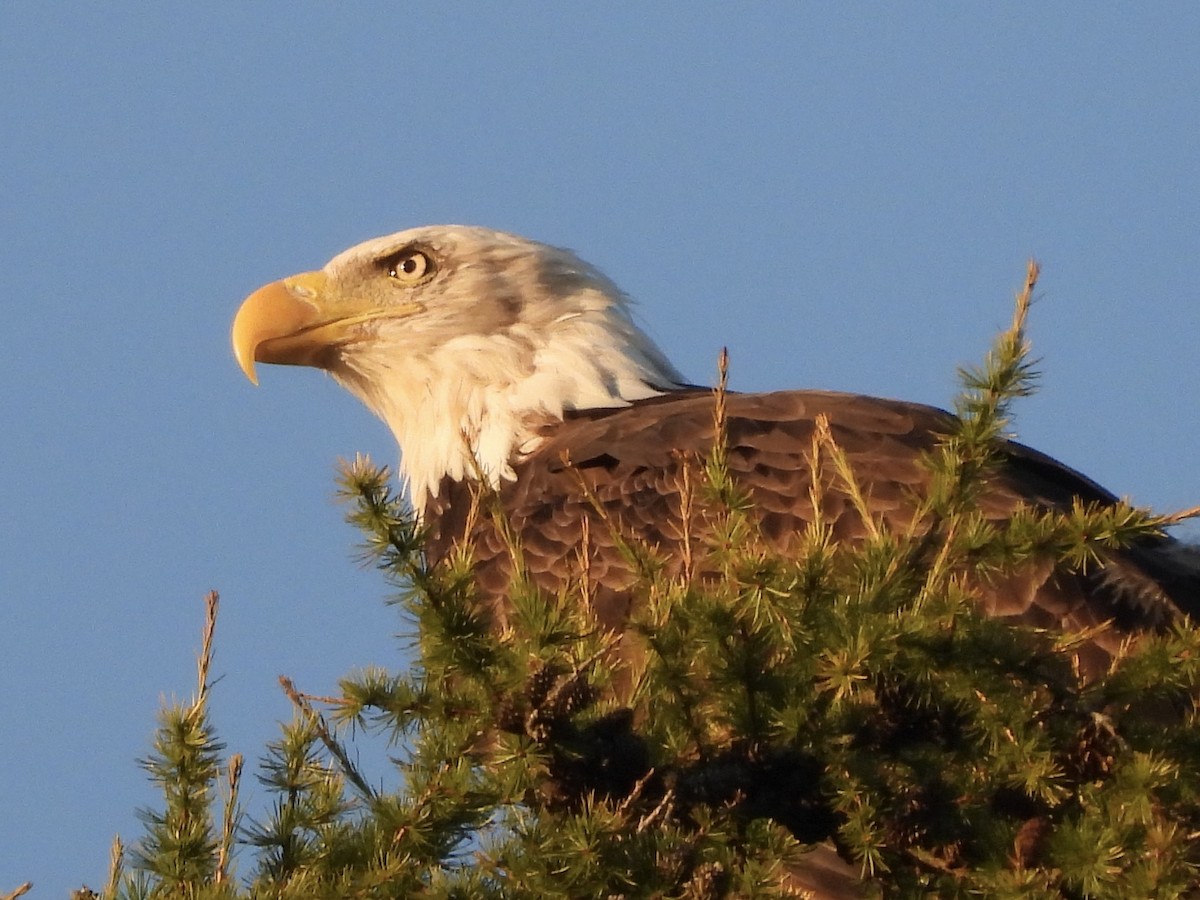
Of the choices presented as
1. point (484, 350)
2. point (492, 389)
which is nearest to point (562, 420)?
point (492, 389)

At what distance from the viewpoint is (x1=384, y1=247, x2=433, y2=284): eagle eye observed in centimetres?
718

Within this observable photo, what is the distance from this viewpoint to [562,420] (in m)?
6.82

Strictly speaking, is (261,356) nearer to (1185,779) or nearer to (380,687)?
(380,687)

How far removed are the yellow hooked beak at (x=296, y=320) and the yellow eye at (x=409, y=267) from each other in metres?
0.11

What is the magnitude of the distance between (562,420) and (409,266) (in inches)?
36.3

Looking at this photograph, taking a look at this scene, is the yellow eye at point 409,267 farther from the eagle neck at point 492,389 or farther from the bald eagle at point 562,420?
the eagle neck at point 492,389

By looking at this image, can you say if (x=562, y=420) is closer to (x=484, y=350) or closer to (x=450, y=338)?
(x=484, y=350)

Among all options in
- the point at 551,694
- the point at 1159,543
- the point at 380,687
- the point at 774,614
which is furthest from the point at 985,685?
the point at 1159,543

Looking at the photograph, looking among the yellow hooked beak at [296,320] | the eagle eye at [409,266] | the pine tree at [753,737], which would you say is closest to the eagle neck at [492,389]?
the yellow hooked beak at [296,320]

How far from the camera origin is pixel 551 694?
3.16 m

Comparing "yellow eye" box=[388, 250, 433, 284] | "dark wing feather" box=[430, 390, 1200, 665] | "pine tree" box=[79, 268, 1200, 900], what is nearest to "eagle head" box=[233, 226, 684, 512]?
"yellow eye" box=[388, 250, 433, 284]

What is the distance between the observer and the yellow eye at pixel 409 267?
7.18 m

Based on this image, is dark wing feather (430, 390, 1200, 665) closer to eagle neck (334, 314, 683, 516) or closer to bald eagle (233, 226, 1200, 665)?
bald eagle (233, 226, 1200, 665)

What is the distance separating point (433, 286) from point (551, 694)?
13.7 feet
